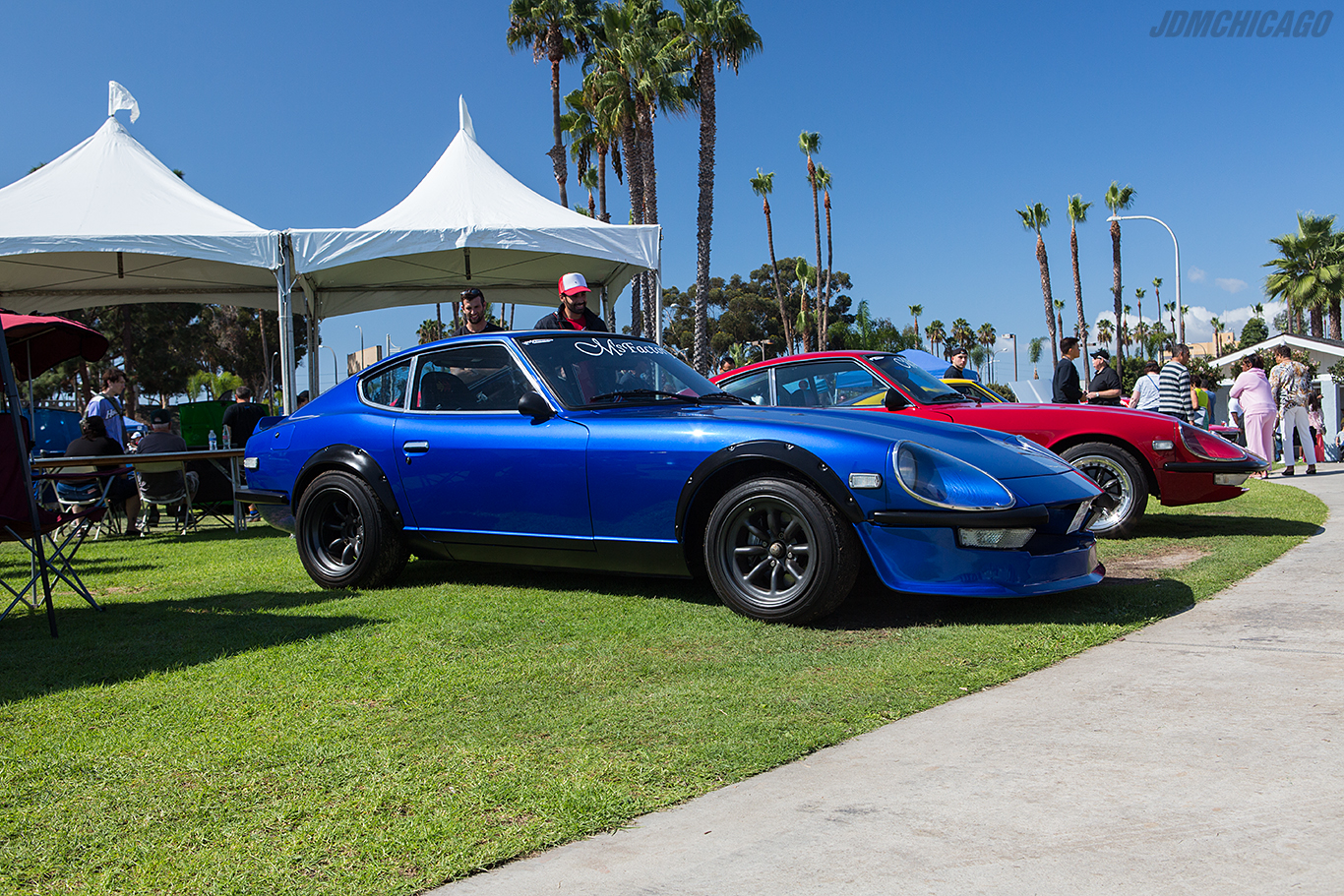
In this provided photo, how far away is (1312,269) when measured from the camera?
53.0 metres

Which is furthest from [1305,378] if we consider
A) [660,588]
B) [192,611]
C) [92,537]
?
[92,537]

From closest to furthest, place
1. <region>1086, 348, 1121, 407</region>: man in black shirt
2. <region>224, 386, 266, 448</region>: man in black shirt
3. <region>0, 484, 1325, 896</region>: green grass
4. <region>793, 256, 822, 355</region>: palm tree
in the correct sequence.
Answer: <region>0, 484, 1325, 896</region>: green grass, <region>1086, 348, 1121, 407</region>: man in black shirt, <region>224, 386, 266, 448</region>: man in black shirt, <region>793, 256, 822, 355</region>: palm tree

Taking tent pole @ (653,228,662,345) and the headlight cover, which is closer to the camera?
the headlight cover

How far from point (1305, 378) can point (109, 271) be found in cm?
1606

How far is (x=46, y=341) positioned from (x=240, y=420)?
5127 millimetres

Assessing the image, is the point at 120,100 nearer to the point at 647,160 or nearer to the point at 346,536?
the point at 346,536

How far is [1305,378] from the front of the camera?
13828mm

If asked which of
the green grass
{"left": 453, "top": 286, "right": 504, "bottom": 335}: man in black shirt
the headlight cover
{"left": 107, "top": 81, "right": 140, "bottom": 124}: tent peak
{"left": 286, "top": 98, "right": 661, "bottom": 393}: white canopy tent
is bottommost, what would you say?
the green grass

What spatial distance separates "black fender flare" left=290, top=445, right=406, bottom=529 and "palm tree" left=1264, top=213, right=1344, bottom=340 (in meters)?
59.0

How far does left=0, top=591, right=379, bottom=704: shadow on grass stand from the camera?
3.90 m

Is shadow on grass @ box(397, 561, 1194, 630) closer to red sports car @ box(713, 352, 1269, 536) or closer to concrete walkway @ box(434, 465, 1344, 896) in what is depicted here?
concrete walkway @ box(434, 465, 1344, 896)

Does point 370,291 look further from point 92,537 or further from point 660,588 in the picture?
point 660,588

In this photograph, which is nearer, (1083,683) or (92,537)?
(1083,683)

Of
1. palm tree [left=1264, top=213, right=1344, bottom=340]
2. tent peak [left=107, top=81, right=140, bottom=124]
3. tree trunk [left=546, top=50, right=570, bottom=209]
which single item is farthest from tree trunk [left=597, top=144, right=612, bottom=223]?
palm tree [left=1264, top=213, right=1344, bottom=340]
